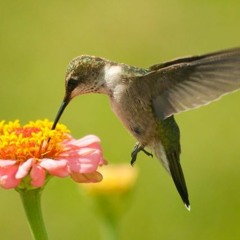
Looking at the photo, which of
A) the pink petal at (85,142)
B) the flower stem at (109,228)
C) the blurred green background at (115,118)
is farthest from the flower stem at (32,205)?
the blurred green background at (115,118)

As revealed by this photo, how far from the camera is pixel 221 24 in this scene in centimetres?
645

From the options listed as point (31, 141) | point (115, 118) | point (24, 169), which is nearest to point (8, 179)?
point (24, 169)

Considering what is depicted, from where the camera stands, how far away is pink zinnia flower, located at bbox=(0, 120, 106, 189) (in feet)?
5.82

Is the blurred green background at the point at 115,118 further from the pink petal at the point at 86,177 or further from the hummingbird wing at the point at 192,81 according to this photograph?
the pink petal at the point at 86,177

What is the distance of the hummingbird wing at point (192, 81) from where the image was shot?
6.38ft

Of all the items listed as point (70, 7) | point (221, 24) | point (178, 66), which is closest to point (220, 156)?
point (221, 24)

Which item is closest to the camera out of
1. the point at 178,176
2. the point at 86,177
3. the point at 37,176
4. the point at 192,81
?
the point at 37,176

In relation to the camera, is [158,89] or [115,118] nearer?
[158,89]

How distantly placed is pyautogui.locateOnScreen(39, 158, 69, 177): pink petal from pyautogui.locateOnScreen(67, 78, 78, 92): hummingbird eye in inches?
11.0

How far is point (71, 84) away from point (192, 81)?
0.88ft

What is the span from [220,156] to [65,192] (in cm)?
88

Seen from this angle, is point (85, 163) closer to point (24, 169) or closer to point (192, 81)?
point (24, 169)

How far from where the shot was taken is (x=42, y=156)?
188 cm

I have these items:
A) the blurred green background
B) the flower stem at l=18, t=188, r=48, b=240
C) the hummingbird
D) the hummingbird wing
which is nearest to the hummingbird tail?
the hummingbird
